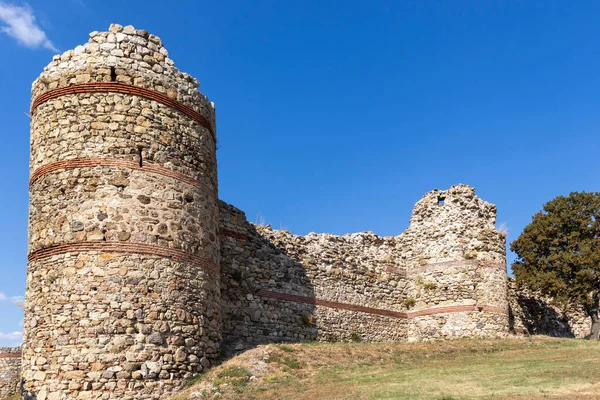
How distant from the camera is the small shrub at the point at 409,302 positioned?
24.7 m

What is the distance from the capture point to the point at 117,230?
1456cm

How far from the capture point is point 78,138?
15.1 m

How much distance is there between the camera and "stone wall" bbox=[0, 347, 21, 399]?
23011 mm

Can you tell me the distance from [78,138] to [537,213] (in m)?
19.7

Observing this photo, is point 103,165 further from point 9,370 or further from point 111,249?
point 9,370

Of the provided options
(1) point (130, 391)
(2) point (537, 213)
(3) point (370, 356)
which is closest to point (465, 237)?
(2) point (537, 213)

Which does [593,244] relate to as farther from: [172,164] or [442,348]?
[172,164]

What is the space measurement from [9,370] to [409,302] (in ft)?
46.1

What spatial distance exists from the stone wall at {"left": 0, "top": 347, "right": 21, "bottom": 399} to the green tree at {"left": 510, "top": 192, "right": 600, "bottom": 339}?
18969 mm

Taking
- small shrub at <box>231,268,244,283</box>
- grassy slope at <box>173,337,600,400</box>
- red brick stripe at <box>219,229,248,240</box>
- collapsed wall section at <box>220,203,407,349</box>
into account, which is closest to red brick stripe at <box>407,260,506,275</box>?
collapsed wall section at <box>220,203,407,349</box>

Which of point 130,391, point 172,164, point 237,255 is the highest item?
point 172,164

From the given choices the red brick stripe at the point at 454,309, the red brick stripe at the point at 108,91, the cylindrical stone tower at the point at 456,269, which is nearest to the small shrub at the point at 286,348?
the red brick stripe at the point at 108,91

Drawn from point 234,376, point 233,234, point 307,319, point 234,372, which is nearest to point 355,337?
point 307,319

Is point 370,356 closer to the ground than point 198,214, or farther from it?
closer to the ground
